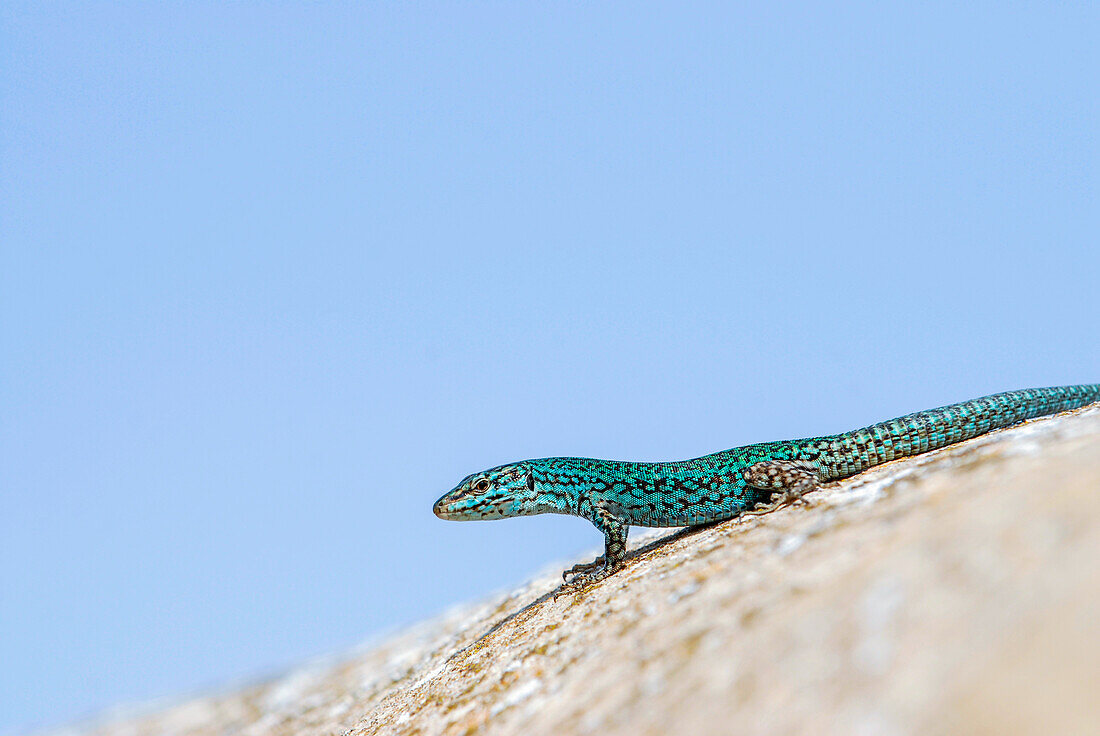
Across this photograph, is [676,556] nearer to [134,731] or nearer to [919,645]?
[919,645]

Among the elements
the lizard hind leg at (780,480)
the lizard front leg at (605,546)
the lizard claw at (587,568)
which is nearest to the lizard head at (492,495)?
the lizard front leg at (605,546)

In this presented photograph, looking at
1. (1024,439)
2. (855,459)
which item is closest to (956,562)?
(1024,439)

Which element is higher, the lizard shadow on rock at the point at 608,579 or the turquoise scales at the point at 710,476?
the turquoise scales at the point at 710,476

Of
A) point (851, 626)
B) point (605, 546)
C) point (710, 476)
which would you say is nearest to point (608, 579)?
point (605, 546)

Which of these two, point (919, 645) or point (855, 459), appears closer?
point (919, 645)

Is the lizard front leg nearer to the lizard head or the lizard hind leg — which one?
the lizard head

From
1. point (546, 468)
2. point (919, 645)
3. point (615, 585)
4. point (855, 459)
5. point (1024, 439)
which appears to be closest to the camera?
point (919, 645)

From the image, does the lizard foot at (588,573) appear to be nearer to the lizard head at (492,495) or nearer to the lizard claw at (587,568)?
the lizard claw at (587,568)
